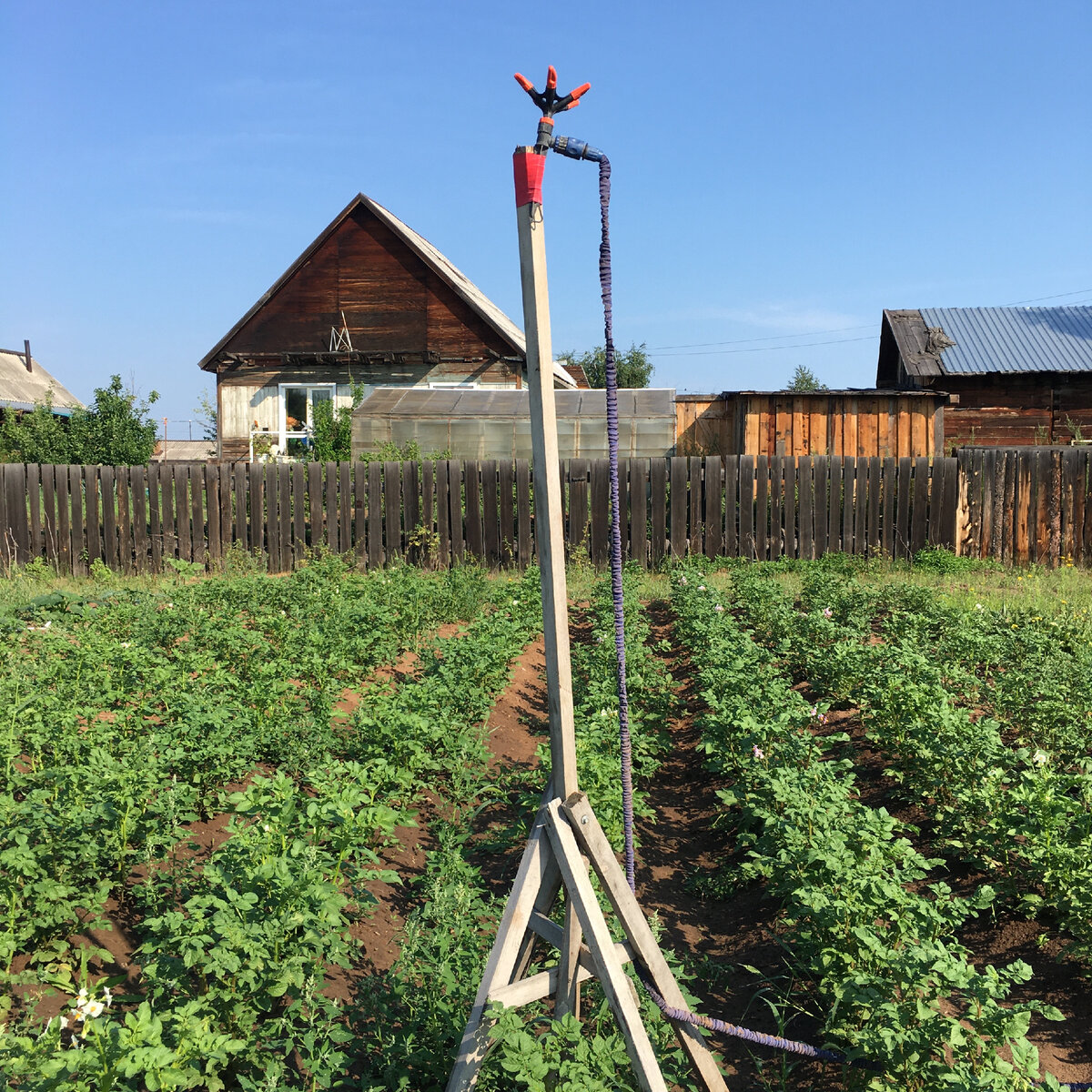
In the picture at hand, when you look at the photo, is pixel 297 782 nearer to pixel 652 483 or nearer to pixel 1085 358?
pixel 652 483

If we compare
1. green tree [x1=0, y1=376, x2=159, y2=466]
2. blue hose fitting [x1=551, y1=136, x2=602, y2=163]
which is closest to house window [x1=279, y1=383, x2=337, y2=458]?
green tree [x1=0, y1=376, x2=159, y2=466]

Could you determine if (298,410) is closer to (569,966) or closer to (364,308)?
(364,308)

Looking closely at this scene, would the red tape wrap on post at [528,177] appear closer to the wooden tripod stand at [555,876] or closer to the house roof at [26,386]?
the wooden tripod stand at [555,876]

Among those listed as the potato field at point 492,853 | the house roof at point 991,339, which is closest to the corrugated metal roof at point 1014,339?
the house roof at point 991,339

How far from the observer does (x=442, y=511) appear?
13242 mm

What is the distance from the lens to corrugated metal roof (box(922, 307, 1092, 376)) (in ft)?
69.3

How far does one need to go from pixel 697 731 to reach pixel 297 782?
2801 mm

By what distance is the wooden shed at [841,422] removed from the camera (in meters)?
15.7

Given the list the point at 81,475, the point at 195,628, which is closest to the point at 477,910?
the point at 195,628

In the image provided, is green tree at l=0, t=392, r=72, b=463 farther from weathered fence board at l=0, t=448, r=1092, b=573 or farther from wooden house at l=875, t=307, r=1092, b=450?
wooden house at l=875, t=307, r=1092, b=450

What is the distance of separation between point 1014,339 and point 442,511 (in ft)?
52.9

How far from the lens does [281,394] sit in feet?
75.7

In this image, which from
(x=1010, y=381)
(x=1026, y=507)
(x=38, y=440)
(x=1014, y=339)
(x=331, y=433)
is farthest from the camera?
(x=1014, y=339)

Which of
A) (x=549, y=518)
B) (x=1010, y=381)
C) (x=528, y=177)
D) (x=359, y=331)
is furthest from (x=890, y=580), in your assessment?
(x=359, y=331)
